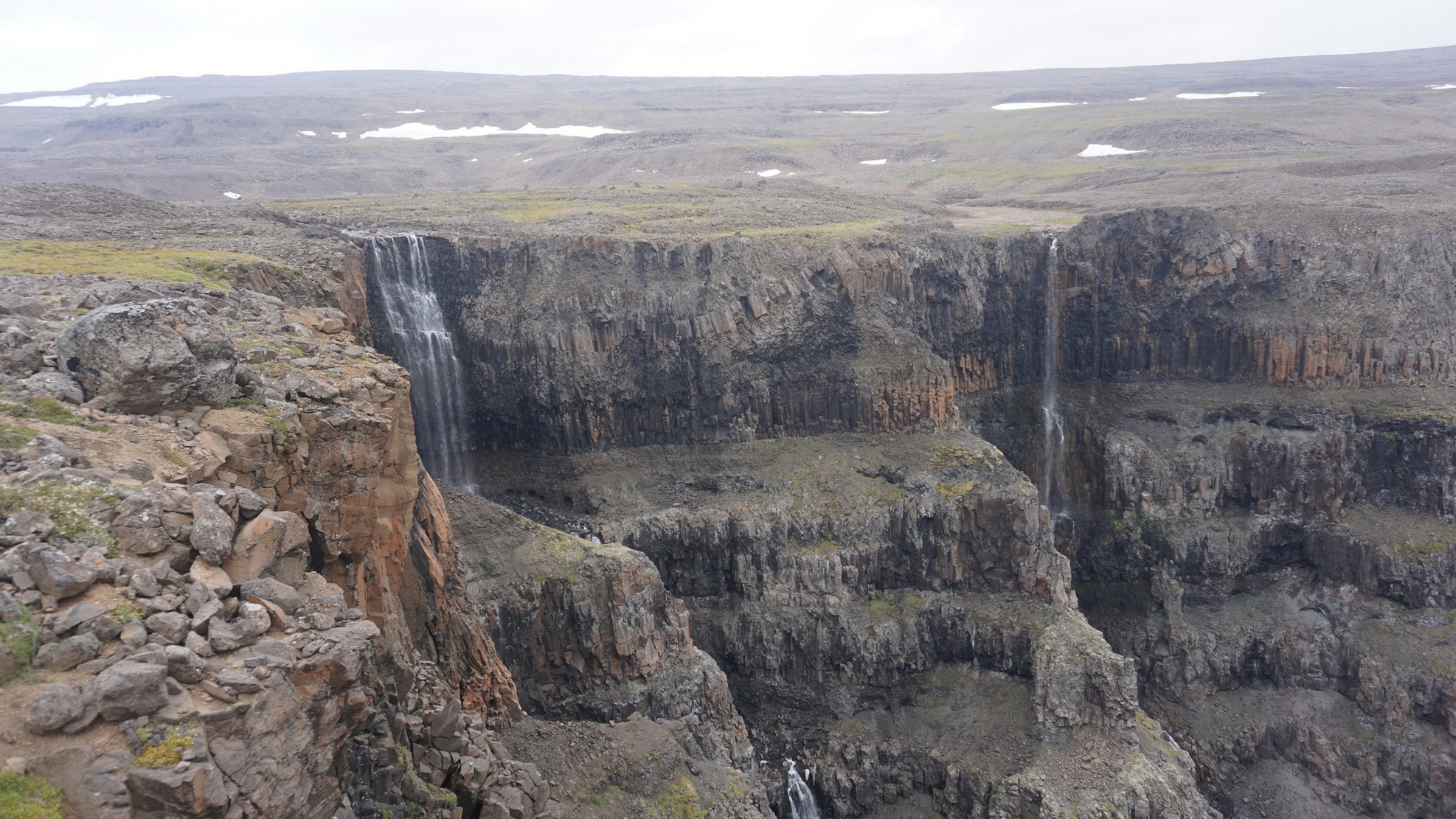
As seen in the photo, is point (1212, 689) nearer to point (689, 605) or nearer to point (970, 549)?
point (970, 549)

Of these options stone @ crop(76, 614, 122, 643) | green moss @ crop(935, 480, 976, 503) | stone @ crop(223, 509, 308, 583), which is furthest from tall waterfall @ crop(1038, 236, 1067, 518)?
stone @ crop(76, 614, 122, 643)

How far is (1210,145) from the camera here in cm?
11888

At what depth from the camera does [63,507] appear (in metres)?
11.5

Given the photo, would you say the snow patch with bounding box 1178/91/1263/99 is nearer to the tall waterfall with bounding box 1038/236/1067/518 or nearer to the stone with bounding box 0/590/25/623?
the tall waterfall with bounding box 1038/236/1067/518

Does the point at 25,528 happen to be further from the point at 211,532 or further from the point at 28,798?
the point at 28,798

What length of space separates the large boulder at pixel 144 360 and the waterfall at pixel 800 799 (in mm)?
34963

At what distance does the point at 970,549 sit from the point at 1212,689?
716 inches

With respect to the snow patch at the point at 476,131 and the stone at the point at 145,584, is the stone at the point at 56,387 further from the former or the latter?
the snow patch at the point at 476,131

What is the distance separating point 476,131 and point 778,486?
491 ft

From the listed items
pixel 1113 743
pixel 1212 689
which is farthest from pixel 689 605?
pixel 1212 689

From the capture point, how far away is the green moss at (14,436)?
1270 centimetres

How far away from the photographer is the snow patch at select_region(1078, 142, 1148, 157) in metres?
125

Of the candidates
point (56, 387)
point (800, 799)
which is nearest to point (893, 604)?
point (800, 799)

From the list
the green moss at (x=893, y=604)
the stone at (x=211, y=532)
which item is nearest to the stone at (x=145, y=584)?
the stone at (x=211, y=532)
